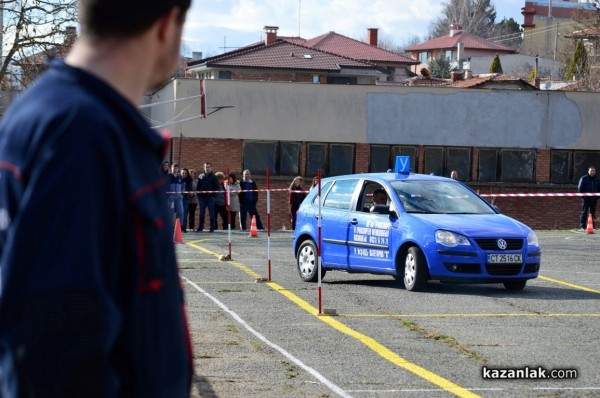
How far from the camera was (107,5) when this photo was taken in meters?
2.39

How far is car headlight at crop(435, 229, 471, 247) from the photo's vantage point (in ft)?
49.9

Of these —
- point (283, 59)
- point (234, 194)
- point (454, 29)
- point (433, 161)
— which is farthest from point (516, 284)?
point (454, 29)

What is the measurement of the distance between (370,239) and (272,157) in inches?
1125

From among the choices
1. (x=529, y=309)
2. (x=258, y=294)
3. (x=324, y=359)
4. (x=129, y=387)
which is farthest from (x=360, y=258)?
(x=129, y=387)

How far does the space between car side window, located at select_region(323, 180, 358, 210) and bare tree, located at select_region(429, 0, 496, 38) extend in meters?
127

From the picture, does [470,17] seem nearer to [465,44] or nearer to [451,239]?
[465,44]

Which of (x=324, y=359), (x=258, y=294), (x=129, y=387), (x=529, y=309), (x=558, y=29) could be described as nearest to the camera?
(x=129, y=387)

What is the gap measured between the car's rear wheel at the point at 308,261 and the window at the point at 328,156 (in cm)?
2748

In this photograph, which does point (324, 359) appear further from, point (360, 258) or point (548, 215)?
point (548, 215)

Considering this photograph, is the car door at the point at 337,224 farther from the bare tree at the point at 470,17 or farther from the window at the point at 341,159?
the bare tree at the point at 470,17

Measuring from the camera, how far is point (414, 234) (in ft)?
51.0

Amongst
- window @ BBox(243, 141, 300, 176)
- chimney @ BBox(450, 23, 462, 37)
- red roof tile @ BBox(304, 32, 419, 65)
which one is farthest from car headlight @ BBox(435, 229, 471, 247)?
chimney @ BBox(450, 23, 462, 37)

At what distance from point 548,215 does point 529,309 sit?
3271 cm

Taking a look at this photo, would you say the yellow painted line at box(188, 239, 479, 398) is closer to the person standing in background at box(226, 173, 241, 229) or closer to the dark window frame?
the person standing in background at box(226, 173, 241, 229)
